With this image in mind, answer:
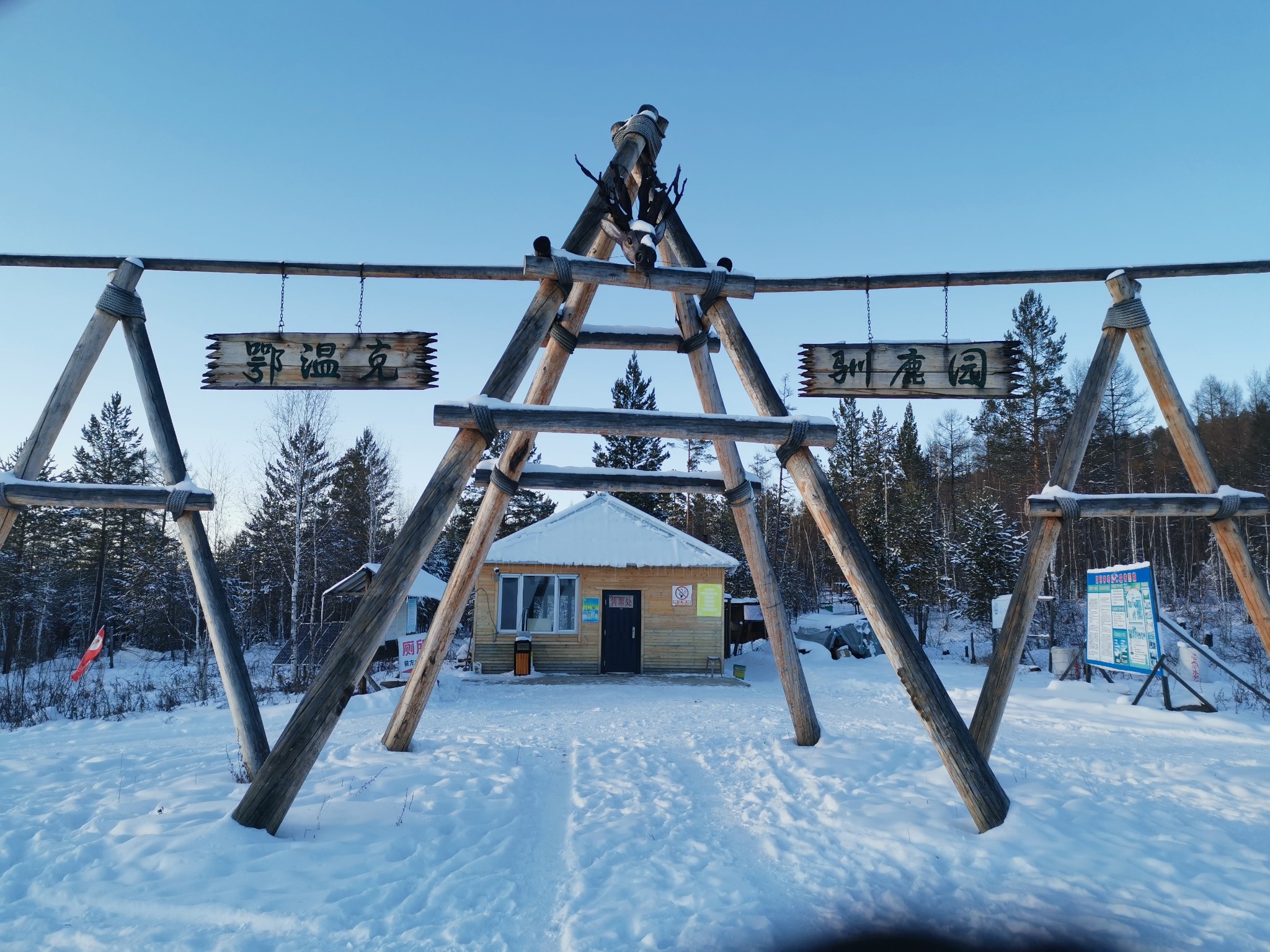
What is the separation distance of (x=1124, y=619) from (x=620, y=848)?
1050cm

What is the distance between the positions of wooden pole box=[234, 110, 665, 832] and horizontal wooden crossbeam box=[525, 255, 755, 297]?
475 millimetres

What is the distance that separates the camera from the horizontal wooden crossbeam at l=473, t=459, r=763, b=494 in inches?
262

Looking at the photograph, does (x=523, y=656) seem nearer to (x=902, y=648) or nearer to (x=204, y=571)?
(x=204, y=571)

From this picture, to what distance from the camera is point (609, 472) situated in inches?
271

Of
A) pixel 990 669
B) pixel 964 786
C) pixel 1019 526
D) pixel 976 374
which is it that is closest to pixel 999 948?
pixel 964 786

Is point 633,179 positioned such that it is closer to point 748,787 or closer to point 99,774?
point 748,787

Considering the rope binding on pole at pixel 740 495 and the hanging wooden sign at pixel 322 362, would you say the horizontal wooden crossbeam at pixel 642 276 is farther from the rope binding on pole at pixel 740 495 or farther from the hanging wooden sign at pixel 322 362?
the rope binding on pole at pixel 740 495

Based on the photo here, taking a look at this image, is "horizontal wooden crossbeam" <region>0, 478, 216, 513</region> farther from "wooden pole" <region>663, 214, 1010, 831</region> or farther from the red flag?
the red flag

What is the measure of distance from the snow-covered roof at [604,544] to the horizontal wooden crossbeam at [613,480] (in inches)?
341

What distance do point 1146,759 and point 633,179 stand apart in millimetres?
7869

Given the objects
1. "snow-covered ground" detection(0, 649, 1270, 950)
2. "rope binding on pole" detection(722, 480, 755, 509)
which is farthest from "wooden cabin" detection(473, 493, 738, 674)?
"rope binding on pole" detection(722, 480, 755, 509)

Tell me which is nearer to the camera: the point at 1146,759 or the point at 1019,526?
the point at 1146,759

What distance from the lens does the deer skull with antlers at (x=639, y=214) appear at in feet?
17.1

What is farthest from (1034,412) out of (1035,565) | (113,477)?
(113,477)
